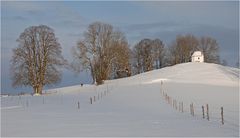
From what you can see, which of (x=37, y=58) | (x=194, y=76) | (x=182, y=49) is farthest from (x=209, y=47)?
(x=37, y=58)

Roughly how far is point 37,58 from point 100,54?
1825 cm

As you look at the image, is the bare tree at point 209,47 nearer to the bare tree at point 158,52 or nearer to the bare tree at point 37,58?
the bare tree at point 158,52

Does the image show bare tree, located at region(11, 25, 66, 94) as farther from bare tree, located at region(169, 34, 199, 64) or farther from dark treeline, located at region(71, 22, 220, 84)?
bare tree, located at region(169, 34, 199, 64)

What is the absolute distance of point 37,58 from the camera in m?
65.1

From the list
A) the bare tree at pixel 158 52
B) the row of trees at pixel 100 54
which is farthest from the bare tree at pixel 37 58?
the bare tree at pixel 158 52

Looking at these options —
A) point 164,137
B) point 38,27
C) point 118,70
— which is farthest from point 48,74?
point 164,137

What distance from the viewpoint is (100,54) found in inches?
3196

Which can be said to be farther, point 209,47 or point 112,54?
point 209,47

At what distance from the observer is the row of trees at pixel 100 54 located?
64312 mm

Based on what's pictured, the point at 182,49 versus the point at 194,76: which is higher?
the point at 182,49

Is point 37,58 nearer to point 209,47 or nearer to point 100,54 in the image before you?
point 100,54

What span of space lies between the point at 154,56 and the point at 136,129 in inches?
3561

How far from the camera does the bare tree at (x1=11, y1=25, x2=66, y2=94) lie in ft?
210

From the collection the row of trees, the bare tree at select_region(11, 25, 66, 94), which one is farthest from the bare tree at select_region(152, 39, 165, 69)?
the bare tree at select_region(11, 25, 66, 94)
